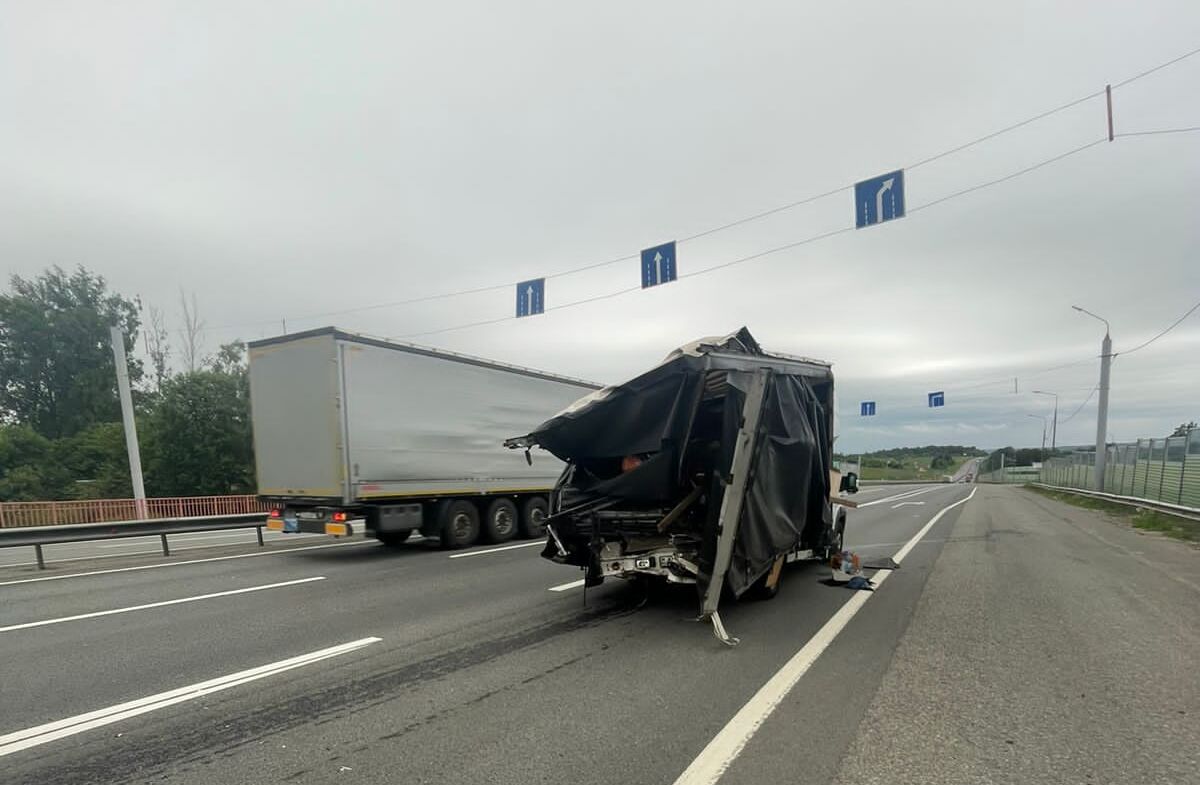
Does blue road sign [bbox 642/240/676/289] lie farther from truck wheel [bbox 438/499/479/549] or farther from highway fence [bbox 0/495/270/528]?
highway fence [bbox 0/495/270/528]

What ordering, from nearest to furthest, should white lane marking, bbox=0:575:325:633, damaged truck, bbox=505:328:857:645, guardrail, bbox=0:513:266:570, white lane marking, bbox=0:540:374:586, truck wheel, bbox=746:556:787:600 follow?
damaged truck, bbox=505:328:857:645 < white lane marking, bbox=0:575:325:633 < truck wheel, bbox=746:556:787:600 < white lane marking, bbox=0:540:374:586 < guardrail, bbox=0:513:266:570

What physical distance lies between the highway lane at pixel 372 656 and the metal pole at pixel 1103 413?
73.5 feet

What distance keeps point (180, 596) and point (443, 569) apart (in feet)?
10.6

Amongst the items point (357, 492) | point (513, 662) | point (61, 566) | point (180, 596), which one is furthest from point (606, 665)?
point (61, 566)

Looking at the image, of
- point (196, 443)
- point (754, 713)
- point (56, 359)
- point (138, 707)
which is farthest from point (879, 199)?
point (56, 359)

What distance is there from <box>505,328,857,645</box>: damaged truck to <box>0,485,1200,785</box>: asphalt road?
63cm

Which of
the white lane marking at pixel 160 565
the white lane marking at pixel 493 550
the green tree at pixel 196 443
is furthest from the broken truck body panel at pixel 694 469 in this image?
the green tree at pixel 196 443

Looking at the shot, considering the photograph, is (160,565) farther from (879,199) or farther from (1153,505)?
(1153,505)

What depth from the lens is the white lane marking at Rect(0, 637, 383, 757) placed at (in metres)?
3.43

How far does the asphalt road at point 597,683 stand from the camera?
3.10 meters

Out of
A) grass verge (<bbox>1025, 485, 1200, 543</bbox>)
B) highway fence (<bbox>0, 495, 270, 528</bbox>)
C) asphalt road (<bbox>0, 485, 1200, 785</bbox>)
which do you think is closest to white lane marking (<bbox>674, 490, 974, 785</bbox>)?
asphalt road (<bbox>0, 485, 1200, 785</bbox>)

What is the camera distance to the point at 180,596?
7.27 m

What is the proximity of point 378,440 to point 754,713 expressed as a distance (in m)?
8.37

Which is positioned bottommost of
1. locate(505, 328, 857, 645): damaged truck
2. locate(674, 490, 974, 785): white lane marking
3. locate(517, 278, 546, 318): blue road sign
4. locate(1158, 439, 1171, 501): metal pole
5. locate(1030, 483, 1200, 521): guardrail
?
locate(1030, 483, 1200, 521): guardrail
